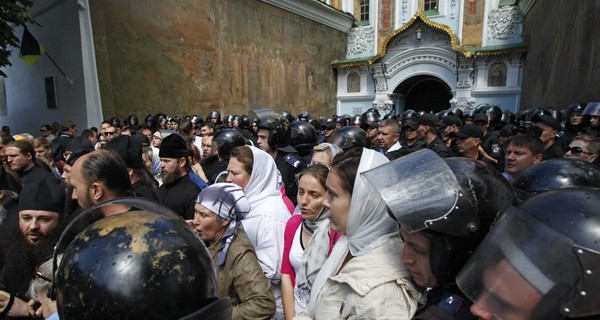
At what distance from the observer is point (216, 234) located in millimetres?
2209

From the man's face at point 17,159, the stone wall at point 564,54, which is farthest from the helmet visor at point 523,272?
the stone wall at point 564,54

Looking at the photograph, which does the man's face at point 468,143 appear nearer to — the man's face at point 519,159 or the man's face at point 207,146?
the man's face at point 519,159

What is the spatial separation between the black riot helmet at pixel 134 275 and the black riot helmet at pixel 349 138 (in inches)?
148

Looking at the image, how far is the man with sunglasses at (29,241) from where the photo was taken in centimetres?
206

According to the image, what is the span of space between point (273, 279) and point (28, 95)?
1650 cm

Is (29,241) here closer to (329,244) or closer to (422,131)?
(329,244)

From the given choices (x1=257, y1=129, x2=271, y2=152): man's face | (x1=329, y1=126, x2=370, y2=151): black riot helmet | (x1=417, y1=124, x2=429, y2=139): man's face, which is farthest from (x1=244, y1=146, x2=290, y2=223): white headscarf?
(x1=417, y1=124, x2=429, y2=139): man's face

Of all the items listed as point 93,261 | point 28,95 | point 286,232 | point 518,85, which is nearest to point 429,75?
point 518,85

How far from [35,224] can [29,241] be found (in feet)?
0.41

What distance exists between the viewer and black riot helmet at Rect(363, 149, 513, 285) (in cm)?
126

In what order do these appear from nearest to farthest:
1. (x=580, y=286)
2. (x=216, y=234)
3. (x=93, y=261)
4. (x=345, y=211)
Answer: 1. (x=580, y=286)
2. (x=93, y=261)
3. (x=345, y=211)
4. (x=216, y=234)

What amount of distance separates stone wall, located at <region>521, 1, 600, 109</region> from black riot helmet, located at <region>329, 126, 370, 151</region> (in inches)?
229

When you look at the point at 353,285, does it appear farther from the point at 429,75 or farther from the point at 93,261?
the point at 429,75

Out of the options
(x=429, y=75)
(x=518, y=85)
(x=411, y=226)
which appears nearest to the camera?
(x=411, y=226)
